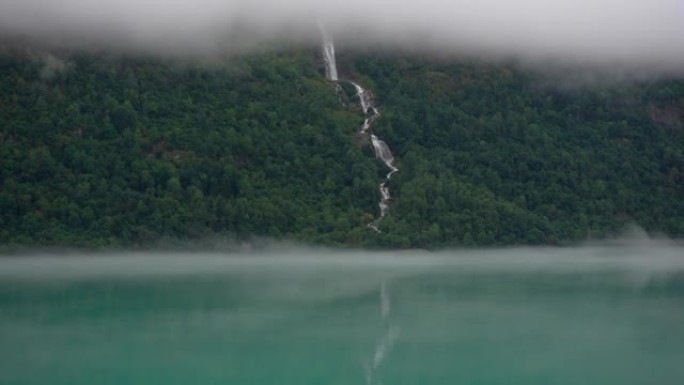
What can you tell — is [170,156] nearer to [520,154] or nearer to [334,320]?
[520,154]

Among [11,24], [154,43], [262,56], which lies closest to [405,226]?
[262,56]

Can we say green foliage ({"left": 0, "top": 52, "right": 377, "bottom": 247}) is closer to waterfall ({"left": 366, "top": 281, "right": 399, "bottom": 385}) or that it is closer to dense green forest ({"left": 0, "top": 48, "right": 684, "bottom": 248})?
dense green forest ({"left": 0, "top": 48, "right": 684, "bottom": 248})

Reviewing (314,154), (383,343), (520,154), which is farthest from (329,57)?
(383,343)

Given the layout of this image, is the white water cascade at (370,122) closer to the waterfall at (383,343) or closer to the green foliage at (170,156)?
the green foliage at (170,156)

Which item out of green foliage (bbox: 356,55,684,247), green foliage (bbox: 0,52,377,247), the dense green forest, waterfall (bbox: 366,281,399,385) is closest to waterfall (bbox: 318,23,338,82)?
the dense green forest

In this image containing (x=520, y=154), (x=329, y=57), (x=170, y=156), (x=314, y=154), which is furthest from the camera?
(x=329, y=57)

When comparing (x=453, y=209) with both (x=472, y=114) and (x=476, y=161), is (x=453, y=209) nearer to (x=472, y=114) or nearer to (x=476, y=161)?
(x=476, y=161)
